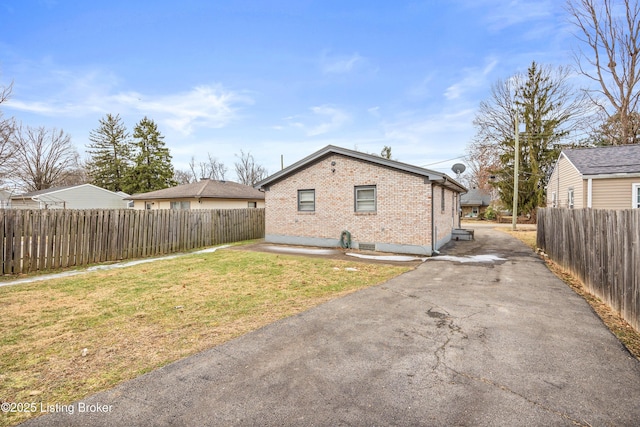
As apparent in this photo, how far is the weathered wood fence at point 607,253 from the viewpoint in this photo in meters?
4.45

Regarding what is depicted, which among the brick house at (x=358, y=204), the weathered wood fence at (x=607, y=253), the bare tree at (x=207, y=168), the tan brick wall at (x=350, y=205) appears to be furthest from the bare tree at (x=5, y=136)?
the weathered wood fence at (x=607, y=253)

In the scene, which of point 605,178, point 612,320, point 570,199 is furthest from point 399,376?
point 570,199

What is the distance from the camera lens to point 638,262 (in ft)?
14.1

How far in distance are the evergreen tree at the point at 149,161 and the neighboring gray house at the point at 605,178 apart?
135 feet

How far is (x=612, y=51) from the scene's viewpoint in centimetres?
2328

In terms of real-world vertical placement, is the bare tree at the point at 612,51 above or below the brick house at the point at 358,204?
above

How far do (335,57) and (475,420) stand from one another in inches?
726

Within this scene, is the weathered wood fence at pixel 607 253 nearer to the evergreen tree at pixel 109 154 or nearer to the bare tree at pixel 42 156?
the evergreen tree at pixel 109 154

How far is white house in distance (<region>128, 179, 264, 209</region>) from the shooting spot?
A: 71.0 ft

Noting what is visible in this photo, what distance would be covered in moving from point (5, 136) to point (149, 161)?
14.2 metres

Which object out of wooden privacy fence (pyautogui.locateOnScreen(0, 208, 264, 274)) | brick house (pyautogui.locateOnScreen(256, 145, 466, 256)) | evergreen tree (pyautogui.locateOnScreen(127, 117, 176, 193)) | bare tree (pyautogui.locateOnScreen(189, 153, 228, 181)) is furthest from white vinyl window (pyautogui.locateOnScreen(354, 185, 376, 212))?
bare tree (pyautogui.locateOnScreen(189, 153, 228, 181))

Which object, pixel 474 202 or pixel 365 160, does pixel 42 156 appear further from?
pixel 474 202

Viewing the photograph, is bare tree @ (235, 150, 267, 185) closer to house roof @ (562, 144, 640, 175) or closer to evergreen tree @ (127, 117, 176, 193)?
evergreen tree @ (127, 117, 176, 193)

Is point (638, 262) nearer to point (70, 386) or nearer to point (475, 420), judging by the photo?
point (475, 420)
